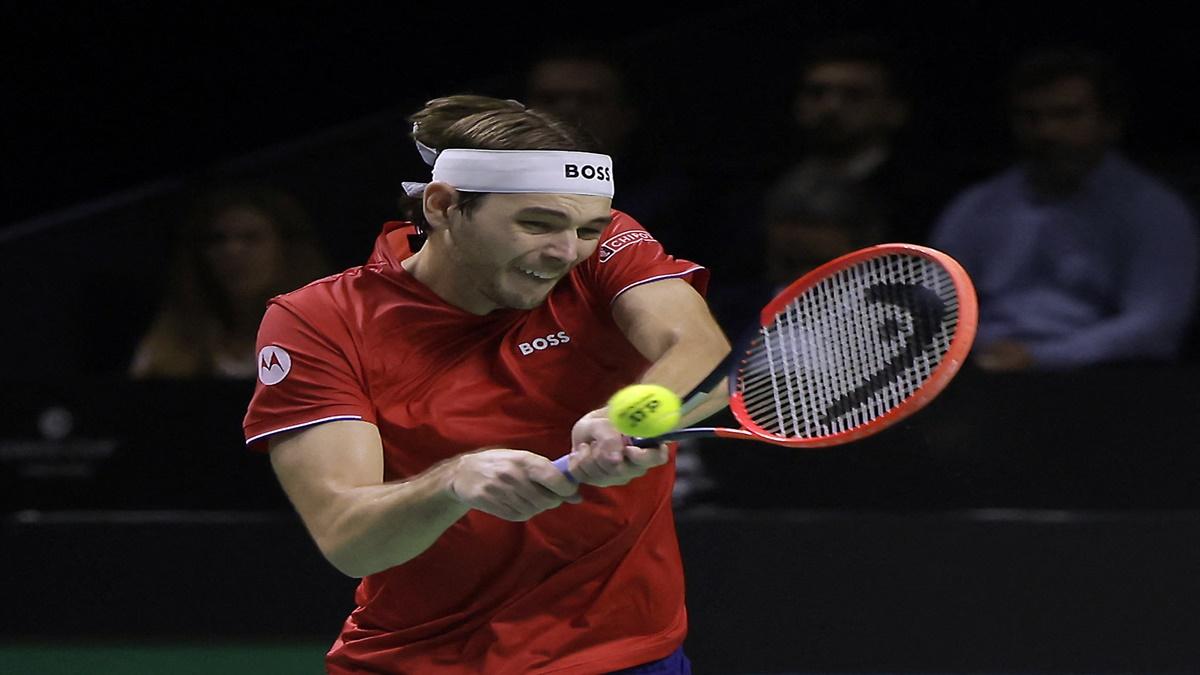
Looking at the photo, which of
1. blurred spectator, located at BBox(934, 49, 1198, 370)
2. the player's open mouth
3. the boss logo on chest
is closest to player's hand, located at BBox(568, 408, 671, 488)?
the player's open mouth

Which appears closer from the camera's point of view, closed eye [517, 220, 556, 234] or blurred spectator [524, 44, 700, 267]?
closed eye [517, 220, 556, 234]

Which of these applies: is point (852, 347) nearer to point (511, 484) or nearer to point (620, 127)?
point (511, 484)

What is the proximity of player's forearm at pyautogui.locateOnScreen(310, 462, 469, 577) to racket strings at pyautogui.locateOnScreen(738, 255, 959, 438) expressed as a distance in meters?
0.54

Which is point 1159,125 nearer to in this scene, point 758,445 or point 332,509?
point 758,445

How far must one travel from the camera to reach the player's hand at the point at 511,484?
7.55 feet

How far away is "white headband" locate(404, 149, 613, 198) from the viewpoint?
9.00ft

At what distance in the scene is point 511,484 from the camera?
2.31 meters

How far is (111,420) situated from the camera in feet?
18.6

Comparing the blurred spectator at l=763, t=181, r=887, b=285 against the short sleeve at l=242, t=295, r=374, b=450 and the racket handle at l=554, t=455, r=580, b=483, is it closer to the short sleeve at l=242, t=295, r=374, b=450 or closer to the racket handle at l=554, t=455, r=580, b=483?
the short sleeve at l=242, t=295, r=374, b=450

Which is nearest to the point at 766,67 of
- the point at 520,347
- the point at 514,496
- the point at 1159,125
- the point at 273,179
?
the point at 1159,125

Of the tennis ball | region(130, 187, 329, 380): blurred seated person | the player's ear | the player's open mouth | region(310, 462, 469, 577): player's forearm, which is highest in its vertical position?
the player's ear

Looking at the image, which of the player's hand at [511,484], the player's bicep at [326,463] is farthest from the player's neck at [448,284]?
the player's hand at [511,484]

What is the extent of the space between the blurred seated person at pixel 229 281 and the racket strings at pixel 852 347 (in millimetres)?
2971

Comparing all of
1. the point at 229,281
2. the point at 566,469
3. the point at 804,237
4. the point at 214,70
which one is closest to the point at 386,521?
the point at 566,469
